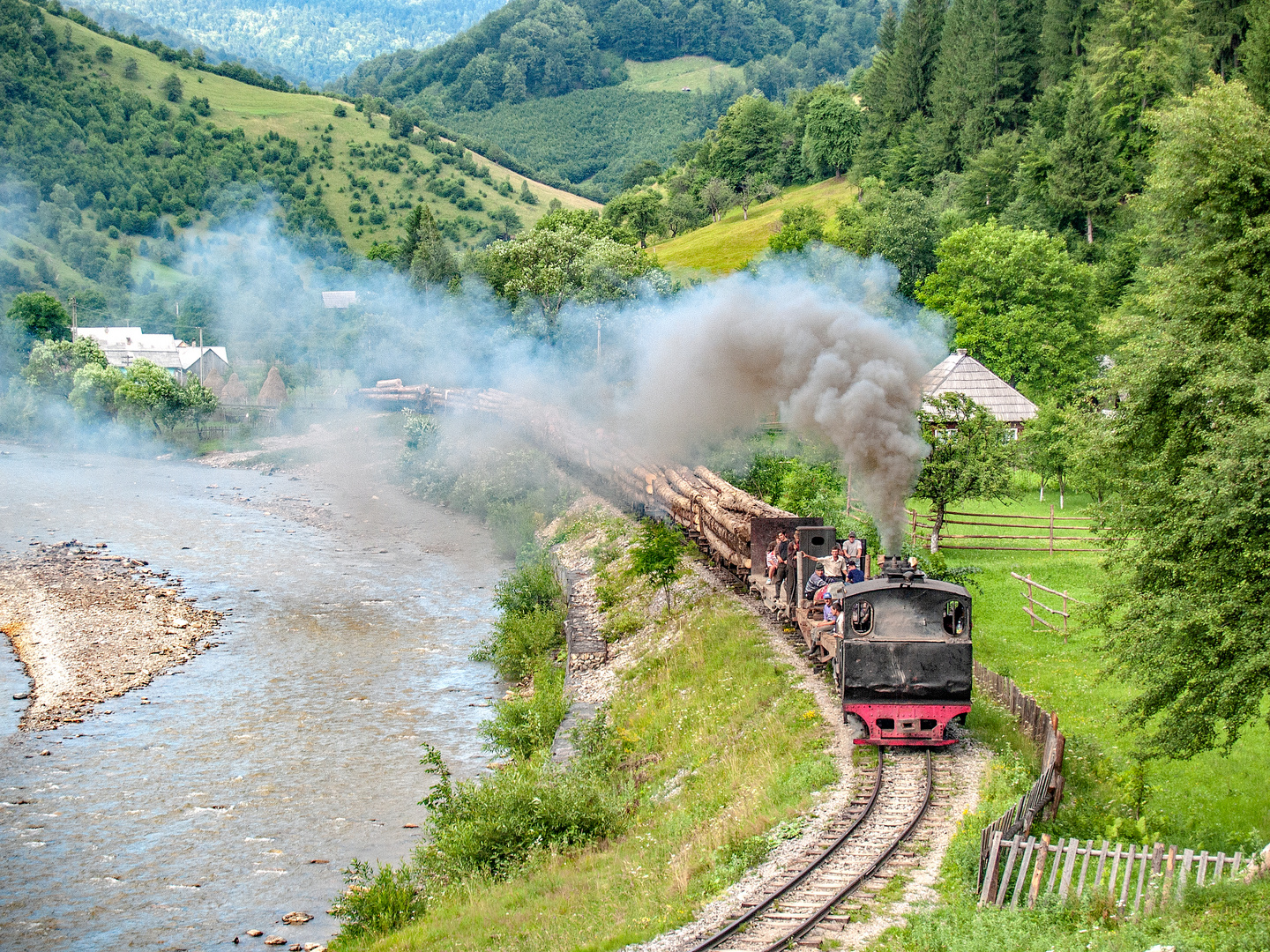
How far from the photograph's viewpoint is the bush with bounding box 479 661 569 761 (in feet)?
68.6

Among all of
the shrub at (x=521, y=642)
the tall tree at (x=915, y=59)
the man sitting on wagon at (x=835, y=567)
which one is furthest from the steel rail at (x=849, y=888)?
the tall tree at (x=915, y=59)

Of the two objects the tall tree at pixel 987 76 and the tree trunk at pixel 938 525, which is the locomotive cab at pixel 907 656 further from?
the tall tree at pixel 987 76

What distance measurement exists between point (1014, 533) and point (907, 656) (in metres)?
22.1

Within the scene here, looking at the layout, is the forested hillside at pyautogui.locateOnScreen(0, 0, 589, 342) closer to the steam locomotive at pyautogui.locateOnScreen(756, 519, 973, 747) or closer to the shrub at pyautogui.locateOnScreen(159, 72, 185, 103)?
the shrub at pyautogui.locateOnScreen(159, 72, 185, 103)

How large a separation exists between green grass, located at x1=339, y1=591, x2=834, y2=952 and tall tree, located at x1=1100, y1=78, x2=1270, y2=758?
494 centimetres

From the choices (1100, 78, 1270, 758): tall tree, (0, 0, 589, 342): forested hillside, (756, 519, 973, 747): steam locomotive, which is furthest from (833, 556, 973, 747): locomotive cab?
(0, 0, 589, 342): forested hillside

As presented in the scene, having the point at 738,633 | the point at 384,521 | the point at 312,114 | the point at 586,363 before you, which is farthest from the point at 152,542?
the point at 312,114

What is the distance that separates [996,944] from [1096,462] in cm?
910

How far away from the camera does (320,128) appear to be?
16300 centimetres

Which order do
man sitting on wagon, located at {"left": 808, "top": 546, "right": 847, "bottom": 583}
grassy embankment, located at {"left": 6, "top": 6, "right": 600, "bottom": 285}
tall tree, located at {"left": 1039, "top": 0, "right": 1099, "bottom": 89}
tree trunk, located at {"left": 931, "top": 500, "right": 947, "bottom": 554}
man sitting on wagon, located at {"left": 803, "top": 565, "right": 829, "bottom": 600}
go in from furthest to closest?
grassy embankment, located at {"left": 6, "top": 6, "right": 600, "bottom": 285}, tall tree, located at {"left": 1039, "top": 0, "right": 1099, "bottom": 89}, tree trunk, located at {"left": 931, "top": 500, "right": 947, "bottom": 554}, man sitting on wagon, located at {"left": 803, "top": 565, "right": 829, "bottom": 600}, man sitting on wagon, located at {"left": 808, "top": 546, "right": 847, "bottom": 583}

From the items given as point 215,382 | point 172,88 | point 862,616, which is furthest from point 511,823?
point 172,88

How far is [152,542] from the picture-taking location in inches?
1750

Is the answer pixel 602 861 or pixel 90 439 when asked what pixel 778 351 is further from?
pixel 90 439

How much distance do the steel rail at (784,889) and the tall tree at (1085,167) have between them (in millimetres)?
55716
